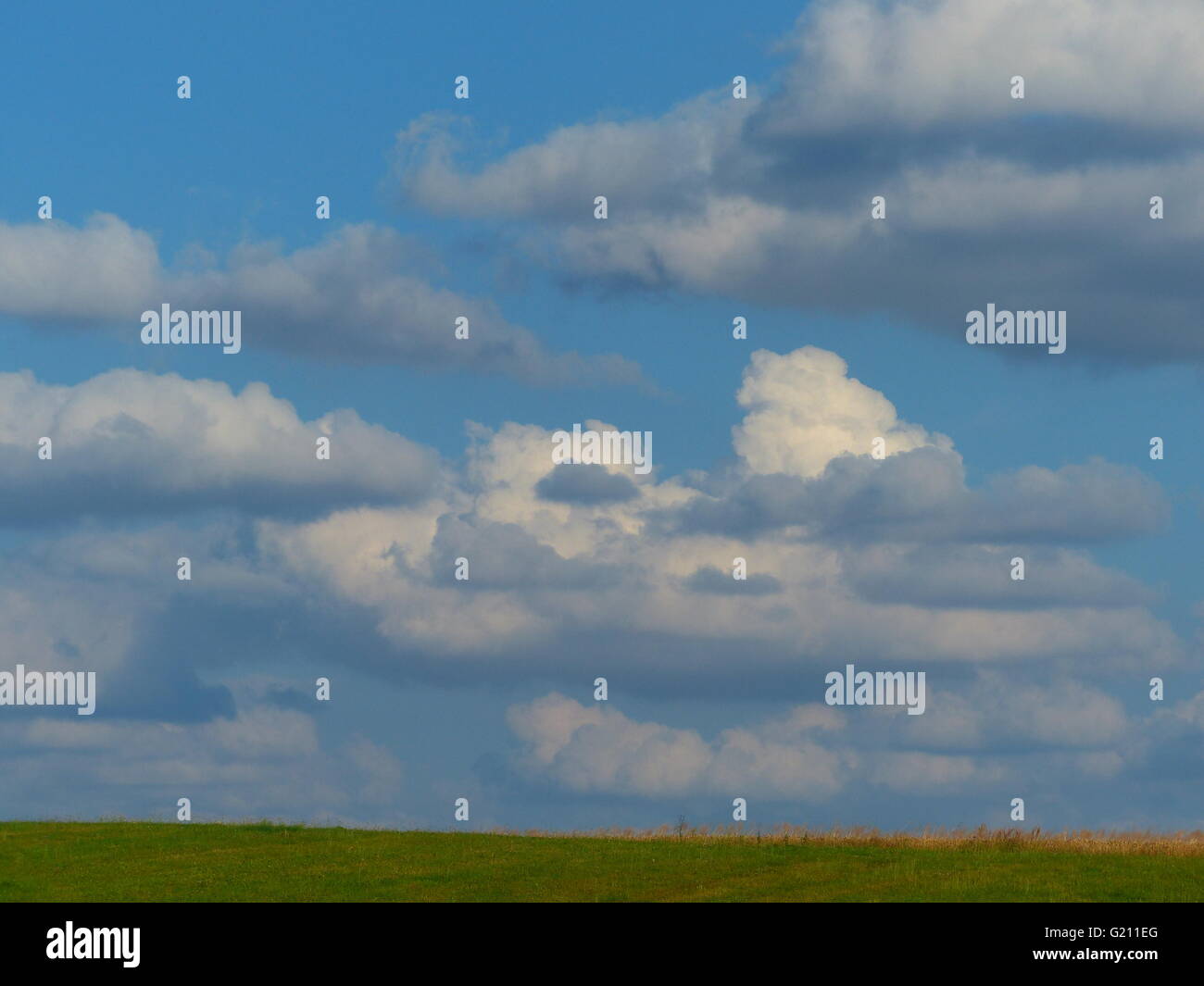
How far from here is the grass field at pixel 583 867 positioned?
47.0 metres

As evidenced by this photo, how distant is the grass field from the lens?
47031 millimetres

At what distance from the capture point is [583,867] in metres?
51.6

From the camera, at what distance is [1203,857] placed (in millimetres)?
53312

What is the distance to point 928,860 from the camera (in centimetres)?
5209

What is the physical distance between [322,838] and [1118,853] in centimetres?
3008
